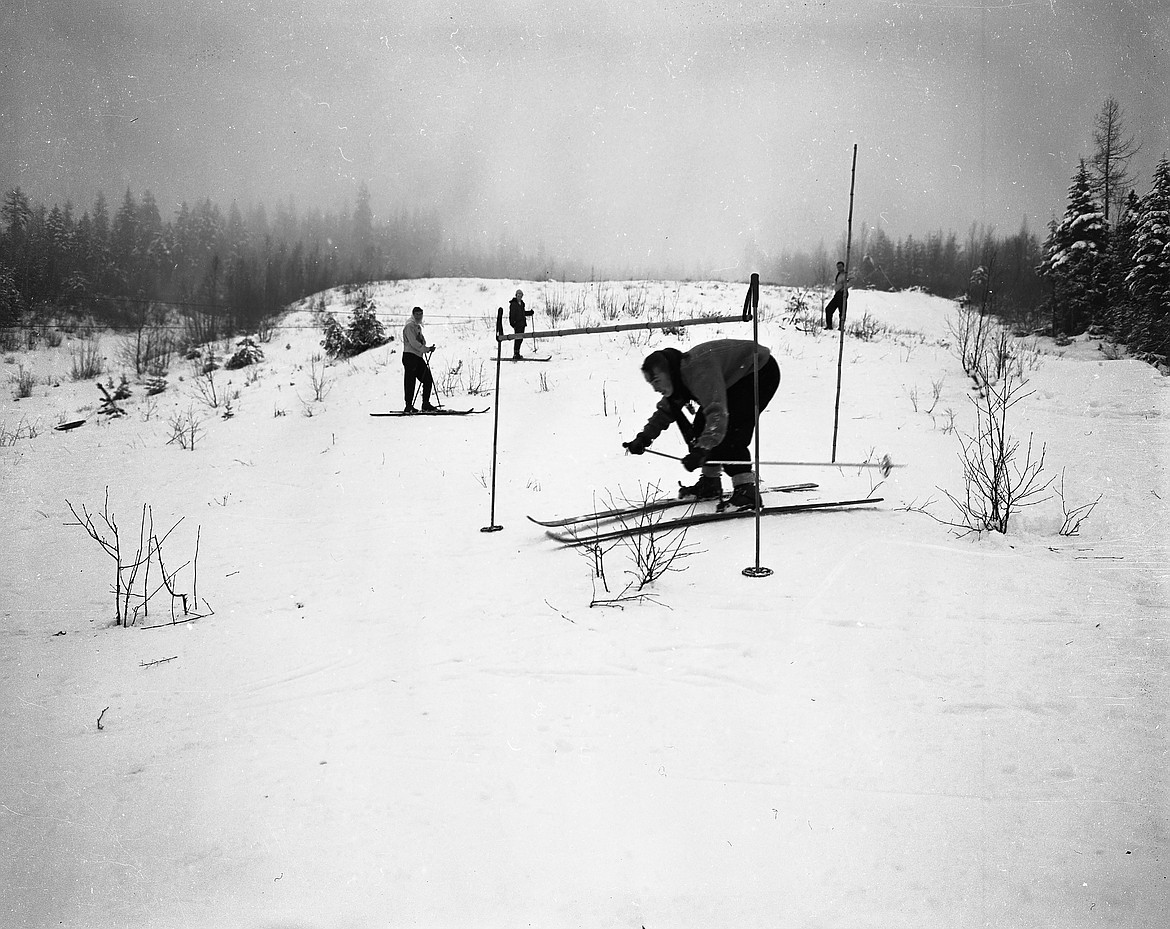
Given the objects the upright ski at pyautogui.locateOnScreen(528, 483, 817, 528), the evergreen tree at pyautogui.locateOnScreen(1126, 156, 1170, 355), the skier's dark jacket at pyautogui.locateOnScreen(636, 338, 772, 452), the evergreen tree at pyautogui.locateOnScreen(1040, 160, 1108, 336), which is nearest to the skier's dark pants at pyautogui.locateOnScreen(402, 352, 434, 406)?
the upright ski at pyautogui.locateOnScreen(528, 483, 817, 528)

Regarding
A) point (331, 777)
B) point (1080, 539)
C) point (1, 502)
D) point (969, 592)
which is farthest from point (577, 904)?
point (1, 502)

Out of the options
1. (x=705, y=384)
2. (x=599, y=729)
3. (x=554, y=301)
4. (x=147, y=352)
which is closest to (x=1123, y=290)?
(x=554, y=301)

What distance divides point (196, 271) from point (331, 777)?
57.2 metres

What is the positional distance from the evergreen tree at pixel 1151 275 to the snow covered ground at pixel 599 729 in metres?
7.03

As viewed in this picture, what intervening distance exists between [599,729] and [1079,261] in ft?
83.8

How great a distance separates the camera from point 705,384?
195 inches

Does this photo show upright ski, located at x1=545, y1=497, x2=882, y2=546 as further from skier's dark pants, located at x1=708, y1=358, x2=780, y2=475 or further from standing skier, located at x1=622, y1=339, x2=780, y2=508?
skier's dark pants, located at x1=708, y1=358, x2=780, y2=475

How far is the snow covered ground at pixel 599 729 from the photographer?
1.63 metres

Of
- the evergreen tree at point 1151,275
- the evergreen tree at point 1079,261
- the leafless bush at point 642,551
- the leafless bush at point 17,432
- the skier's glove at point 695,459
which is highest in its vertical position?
the evergreen tree at point 1079,261

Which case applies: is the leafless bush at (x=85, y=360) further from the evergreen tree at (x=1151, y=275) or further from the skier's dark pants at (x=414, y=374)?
the evergreen tree at (x=1151, y=275)

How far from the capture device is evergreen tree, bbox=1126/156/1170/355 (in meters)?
9.93

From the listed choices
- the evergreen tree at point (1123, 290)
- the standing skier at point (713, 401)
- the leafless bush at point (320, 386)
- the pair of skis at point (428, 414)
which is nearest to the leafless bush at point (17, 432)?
the leafless bush at point (320, 386)

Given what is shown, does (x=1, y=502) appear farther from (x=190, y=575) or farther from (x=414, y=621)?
(x=414, y=621)

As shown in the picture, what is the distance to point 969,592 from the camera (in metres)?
3.18
